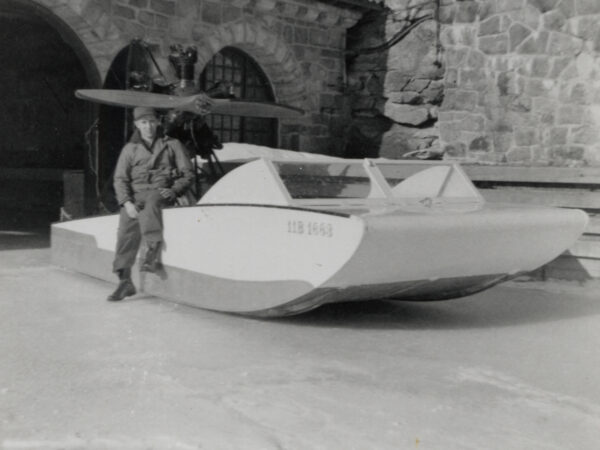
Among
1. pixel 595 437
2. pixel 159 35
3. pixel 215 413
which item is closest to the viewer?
pixel 595 437

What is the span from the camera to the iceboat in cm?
480

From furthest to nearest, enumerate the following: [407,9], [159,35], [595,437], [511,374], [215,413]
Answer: [407,9] → [159,35] → [511,374] → [215,413] → [595,437]

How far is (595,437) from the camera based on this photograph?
3203mm

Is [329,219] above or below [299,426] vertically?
above

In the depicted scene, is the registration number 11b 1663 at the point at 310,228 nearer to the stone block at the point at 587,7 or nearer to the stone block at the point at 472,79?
the stone block at the point at 587,7

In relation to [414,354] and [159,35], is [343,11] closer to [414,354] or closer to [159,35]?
[159,35]

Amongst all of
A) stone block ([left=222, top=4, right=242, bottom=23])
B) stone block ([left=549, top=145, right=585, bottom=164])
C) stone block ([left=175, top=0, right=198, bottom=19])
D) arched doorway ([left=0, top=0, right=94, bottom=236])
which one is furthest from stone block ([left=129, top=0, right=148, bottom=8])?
stone block ([left=549, top=145, right=585, bottom=164])

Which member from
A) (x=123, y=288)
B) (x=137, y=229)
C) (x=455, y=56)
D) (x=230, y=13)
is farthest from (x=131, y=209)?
(x=455, y=56)

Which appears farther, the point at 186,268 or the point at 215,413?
the point at 186,268

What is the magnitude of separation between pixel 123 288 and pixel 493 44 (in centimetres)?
733

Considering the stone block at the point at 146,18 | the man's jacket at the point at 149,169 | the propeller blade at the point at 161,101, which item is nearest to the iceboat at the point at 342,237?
the man's jacket at the point at 149,169

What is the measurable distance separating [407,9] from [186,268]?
24.9 ft

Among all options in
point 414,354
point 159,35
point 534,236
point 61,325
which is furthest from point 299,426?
point 159,35

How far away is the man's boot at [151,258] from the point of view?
597cm
